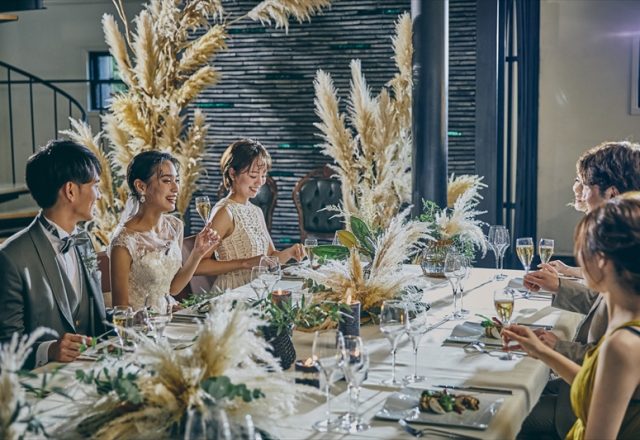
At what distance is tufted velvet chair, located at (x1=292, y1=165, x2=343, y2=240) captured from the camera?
5.64 meters

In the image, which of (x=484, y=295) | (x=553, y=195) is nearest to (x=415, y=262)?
(x=484, y=295)

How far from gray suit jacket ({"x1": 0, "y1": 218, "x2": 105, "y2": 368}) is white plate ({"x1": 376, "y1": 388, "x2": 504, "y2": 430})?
1.17m

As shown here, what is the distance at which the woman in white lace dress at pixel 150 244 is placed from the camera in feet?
11.1

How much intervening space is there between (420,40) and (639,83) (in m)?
2.67

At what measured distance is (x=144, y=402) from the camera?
1678 mm

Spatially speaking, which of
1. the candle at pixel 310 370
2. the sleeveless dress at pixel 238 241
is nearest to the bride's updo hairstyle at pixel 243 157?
the sleeveless dress at pixel 238 241

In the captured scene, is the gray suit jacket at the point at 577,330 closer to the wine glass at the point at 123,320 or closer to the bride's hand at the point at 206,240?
the wine glass at the point at 123,320

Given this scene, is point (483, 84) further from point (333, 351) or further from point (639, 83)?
point (333, 351)

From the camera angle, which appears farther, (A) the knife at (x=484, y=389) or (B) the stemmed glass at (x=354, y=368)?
(A) the knife at (x=484, y=389)

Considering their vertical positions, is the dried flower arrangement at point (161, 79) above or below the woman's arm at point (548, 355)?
above

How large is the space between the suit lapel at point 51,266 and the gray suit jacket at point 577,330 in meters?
1.53

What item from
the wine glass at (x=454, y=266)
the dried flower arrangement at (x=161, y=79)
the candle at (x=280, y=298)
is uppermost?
the dried flower arrangement at (x=161, y=79)

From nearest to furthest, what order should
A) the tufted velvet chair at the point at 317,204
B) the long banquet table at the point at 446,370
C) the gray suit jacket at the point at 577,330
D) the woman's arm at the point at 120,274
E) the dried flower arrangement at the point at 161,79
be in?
the long banquet table at the point at 446,370 < the gray suit jacket at the point at 577,330 < the woman's arm at the point at 120,274 < the dried flower arrangement at the point at 161,79 < the tufted velvet chair at the point at 317,204

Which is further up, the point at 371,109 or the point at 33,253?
the point at 371,109
